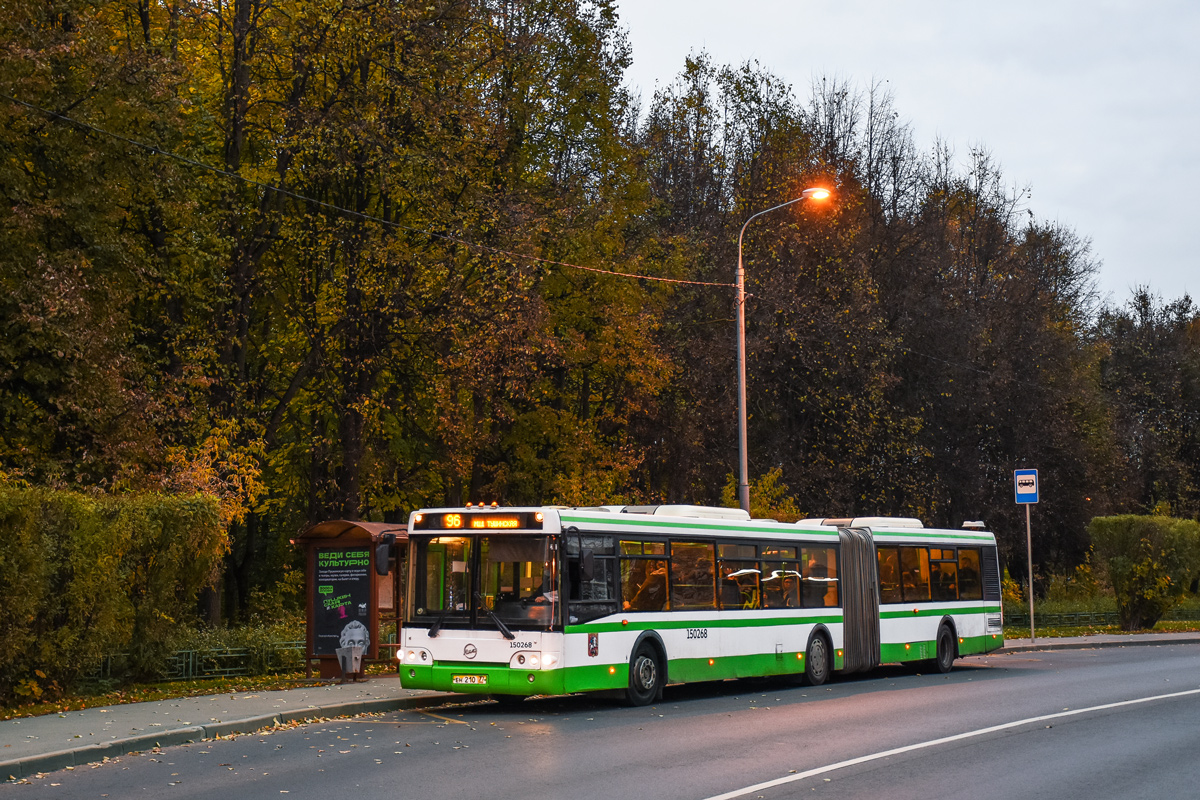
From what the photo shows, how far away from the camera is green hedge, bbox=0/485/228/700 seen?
1639cm

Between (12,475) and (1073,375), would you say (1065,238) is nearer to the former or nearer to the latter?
(1073,375)

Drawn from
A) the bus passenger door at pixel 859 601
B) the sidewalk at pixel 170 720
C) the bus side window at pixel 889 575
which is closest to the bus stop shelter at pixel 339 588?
the sidewalk at pixel 170 720

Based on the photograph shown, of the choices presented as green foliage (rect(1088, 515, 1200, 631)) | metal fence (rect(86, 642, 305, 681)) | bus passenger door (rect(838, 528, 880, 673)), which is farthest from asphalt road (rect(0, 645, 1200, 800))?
green foliage (rect(1088, 515, 1200, 631))

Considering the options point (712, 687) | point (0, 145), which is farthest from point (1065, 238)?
point (0, 145)

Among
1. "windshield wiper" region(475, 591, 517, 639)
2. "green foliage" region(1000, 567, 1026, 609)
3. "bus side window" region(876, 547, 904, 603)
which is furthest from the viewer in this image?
"green foliage" region(1000, 567, 1026, 609)

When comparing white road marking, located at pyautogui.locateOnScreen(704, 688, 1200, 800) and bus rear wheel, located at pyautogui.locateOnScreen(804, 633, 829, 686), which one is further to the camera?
bus rear wheel, located at pyautogui.locateOnScreen(804, 633, 829, 686)

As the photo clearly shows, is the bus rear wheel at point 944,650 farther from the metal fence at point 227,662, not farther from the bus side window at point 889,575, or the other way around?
the metal fence at point 227,662

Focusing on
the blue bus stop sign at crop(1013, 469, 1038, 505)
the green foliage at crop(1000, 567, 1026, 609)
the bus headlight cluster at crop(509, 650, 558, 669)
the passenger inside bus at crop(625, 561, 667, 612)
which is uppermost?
the blue bus stop sign at crop(1013, 469, 1038, 505)

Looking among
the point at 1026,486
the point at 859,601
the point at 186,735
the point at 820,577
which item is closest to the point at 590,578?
the point at 186,735

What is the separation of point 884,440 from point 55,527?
2985 centimetres

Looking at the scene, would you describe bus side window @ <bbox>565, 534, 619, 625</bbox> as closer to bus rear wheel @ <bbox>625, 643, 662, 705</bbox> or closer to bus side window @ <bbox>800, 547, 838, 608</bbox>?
bus rear wheel @ <bbox>625, 643, 662, 705</bbox>

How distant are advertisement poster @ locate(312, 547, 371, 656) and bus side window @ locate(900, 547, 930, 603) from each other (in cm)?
1052

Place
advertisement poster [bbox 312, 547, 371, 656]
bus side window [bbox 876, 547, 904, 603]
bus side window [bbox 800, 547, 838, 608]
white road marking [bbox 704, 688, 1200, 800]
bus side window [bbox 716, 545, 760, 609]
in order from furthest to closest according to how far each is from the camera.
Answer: bus side window [bbox 876, 547, 904, 603] < bus side window [bbox 800, 547, 838, 608] < advertisement poster [bbox 312, 547, 371, 656] < bus side window [bbox 716, 545, 760, 609] < white road marking [bbox 704, 688, 1200, 800]

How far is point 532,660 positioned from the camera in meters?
16.8
